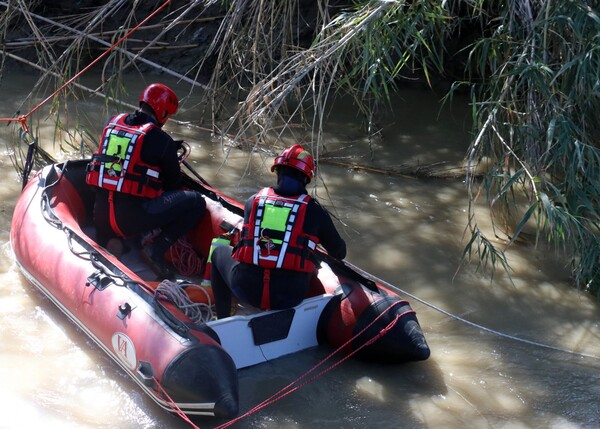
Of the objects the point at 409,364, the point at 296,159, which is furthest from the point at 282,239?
the point at 409,364

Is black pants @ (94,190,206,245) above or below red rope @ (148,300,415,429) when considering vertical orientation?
above

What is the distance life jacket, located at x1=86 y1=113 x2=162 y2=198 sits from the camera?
475 centimetres

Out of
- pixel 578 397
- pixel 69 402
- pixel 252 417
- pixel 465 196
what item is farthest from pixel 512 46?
pixel 69 402

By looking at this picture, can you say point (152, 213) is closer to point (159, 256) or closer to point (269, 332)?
point (159, 256)

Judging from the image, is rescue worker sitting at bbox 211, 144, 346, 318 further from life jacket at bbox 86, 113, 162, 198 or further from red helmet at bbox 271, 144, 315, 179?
life jacket at bbox 86, 113, 162, 198

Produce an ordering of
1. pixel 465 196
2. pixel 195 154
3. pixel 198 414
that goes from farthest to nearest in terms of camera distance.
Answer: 1. pixel 195 154
2. pixel 465 196
3. pixel 198 414

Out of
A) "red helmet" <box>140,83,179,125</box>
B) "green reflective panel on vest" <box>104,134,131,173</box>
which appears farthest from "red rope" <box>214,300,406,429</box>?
"red helmet" <box>140,83,179,125</box>

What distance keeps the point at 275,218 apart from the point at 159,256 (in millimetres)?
1114

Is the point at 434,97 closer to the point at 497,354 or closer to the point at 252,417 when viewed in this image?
the point at 497,354

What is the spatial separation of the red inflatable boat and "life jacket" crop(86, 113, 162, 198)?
0.32 metres

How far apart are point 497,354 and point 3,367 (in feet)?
7.80

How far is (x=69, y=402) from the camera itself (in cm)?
393

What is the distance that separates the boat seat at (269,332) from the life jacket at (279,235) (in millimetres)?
242

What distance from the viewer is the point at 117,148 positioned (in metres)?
4.77
